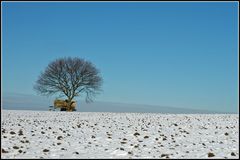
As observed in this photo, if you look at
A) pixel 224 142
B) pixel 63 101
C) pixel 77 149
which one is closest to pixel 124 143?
pixel 77 149

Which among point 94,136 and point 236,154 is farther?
point 94,136

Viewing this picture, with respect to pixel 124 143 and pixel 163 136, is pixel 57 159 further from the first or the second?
pixel 163 136

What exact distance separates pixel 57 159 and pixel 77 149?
5.98 feet

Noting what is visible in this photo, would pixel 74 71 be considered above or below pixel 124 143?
above

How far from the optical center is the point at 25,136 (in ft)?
54.3

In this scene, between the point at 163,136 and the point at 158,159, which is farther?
the point at 163,136

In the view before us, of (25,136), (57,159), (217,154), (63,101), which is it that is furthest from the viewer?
(63,101)

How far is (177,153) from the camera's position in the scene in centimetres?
1284

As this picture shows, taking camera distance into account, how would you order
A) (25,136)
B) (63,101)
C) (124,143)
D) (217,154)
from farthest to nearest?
(63,101)
(25,136)
(124,143)
(217,154)

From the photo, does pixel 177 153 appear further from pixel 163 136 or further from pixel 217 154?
pixel 163 136

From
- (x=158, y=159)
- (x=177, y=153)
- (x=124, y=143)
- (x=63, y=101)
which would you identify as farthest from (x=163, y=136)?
(x=63, y=101)

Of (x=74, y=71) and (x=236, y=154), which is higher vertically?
(x=74, y=71)

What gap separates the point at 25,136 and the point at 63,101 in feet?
117

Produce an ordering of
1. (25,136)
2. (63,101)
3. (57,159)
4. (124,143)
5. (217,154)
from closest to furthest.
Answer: (57,159)
(217,154)
(124,143)
(25,136)
(63,101)
